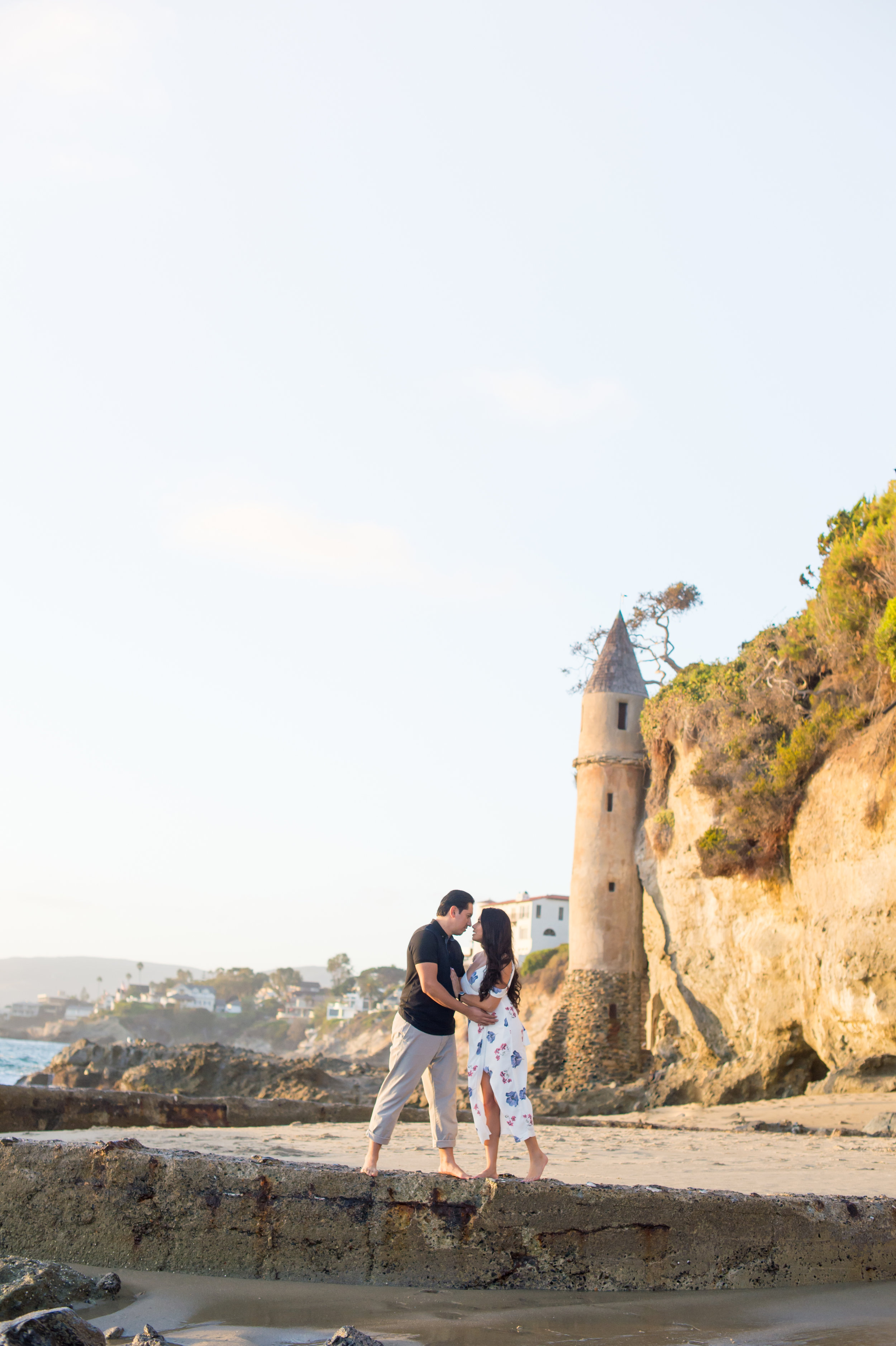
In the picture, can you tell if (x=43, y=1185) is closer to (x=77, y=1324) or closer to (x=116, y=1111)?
(x=77, y=1324)

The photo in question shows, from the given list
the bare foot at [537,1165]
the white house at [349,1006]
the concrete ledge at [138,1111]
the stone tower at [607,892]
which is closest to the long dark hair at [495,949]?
the bare foot at [537,1165]

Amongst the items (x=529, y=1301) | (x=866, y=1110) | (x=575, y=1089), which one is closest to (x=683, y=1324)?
(x=529, y=1301)

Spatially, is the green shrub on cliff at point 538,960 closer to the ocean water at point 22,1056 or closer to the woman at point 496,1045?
the ocean water at point 22,1056

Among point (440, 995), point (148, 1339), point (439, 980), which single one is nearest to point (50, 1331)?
point (148, 1339)

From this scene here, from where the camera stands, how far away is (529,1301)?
4535 millimetres

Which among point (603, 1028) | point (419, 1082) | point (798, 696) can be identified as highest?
→ point (798, 696)

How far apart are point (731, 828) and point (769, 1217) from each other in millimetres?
16320

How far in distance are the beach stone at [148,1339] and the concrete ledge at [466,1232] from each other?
106 cm

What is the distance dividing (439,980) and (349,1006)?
411 feet

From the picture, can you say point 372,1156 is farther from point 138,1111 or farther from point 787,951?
point 787,951

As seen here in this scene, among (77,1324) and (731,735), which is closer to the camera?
(77,1324)

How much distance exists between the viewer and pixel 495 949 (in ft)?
19.8

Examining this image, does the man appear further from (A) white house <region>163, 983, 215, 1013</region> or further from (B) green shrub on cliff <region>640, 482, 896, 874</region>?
(A) white house <region>163, 983, 215, 1013</region>

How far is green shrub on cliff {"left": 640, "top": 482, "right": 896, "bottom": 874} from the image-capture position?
1783 centimetres
